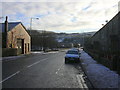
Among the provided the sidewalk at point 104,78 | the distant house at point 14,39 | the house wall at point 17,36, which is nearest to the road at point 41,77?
the sidewalk at point 104,78

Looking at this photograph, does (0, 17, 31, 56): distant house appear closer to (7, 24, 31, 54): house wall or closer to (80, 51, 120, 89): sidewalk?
(7, 24, 31, 54): house wall

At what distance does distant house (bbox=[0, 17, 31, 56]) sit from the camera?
39.7 m

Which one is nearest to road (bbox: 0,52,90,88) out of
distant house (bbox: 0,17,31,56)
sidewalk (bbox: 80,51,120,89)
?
sidewalk (bbox: 80,51,120,89)

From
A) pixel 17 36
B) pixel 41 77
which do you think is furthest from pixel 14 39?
pixel 41 77

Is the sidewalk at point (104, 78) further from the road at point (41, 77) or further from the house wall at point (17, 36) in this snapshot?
the house wall at point (17, 36)

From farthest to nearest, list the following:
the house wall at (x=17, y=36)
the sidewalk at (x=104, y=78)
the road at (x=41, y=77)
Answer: the house wall at (x=17, y=36) → the road at (x=41, y=77) → the sidewalk at (x=104, y=78)

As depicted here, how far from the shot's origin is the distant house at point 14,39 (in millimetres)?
39719

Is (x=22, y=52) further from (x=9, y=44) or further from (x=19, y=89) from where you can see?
(x=19, y=89)

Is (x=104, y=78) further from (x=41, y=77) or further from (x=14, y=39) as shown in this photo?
(x=14, y=39)

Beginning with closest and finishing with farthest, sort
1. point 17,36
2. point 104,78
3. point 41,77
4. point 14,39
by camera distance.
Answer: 1. point 104,78
2. point 41,77
3. point 14,39
4. point 17,36

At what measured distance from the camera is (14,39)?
146 ft

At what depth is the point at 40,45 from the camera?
90.7 meters

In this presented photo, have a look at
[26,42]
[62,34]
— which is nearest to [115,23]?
[26,42]

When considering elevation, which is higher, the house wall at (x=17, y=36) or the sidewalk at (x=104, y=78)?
the house wall at (x=17, y=36)
